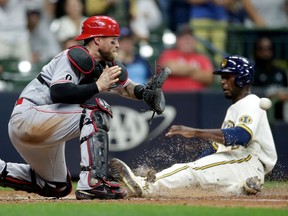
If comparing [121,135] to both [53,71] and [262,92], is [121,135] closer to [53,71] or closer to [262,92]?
[262,92]

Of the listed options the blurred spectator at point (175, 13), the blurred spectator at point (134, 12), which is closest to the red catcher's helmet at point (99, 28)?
the blurred spectator at point (134, 12)

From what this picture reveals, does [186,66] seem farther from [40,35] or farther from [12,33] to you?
[12,33]

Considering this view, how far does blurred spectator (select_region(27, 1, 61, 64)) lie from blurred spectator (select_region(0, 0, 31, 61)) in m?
0.32

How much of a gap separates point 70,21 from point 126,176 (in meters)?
5.70

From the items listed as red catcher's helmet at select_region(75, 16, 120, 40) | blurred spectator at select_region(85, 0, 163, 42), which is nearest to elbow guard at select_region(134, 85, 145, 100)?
red catcher's helmet at select_region(75, 16, 120, 40)

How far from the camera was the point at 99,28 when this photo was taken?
7.65 meters

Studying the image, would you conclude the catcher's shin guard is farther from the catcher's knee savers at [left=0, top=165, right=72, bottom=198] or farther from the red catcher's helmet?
the catcher's knee savers at [left=0, top=165, right=72, bottom=198]

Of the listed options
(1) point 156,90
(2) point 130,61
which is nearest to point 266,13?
(2) point 130,61

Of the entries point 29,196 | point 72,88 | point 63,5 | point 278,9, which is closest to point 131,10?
point 63,5

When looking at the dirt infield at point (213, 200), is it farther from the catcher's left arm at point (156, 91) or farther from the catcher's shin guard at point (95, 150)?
the catcher's left arm at point (156, 91)

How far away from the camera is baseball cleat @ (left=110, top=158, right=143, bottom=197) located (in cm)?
788

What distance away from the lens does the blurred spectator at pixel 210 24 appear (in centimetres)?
1375

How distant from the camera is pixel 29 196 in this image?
8656 mm

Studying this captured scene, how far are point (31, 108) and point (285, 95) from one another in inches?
222
